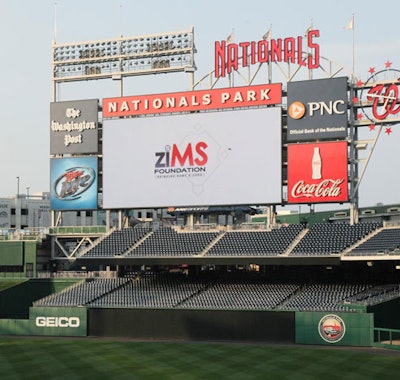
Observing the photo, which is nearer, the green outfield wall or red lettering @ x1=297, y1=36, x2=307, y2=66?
the green outfield wall

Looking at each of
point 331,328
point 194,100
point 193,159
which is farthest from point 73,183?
point 331,328

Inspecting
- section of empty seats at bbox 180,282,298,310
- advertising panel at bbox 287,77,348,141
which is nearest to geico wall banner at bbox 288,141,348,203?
advertising panel at bbox 287,77,348,141

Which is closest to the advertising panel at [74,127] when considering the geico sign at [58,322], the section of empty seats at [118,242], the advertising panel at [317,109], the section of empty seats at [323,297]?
the section of empty seats at [118,242]

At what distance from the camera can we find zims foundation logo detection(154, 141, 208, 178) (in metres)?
53.2

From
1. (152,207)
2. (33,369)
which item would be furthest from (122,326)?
(33,369)

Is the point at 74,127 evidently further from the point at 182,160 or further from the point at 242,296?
the point at 242,296

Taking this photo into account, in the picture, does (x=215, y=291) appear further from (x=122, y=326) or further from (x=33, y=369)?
(x=33, y=369)

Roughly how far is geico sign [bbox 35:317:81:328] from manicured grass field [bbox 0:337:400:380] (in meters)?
4.87

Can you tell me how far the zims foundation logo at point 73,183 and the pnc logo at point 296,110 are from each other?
1533 cm

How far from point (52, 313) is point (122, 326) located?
5.13 meters

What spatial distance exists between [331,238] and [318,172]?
4.46 metres

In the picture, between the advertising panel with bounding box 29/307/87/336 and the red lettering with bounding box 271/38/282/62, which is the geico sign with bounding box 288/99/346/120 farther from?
the advertising panel with bounding box 29/307/87/336

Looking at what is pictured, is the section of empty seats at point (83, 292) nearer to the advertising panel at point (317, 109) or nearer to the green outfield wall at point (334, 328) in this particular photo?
the green outfield wall at point (334, 328)

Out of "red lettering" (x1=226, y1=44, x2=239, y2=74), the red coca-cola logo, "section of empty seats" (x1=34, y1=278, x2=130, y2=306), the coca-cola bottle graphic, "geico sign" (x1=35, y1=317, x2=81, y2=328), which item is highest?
"red lettering" (x1=226, y1=44, x2=239, y2=74)
